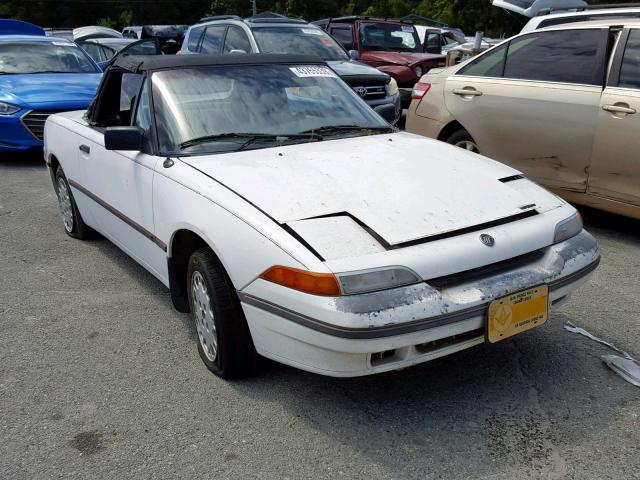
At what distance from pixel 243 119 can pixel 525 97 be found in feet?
9.04

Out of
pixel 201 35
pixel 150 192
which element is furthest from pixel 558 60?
pixel 201 35

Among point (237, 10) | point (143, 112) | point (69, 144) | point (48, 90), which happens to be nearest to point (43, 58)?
point (48, 90)

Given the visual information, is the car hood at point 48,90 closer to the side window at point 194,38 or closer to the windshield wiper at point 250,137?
the side window at point 194,38

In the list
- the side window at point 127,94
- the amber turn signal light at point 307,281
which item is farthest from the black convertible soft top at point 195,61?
the amber turn signal light at point 307,281

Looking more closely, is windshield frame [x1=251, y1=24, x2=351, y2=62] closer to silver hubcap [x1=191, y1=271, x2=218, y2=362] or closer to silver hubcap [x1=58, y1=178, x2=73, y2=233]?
silver hubcap [x1=58, y1=178, x2=73, y2=233]

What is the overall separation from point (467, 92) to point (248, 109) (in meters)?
2.83

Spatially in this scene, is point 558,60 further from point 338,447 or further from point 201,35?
point 201,35

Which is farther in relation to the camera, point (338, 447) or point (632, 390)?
point (632, 390)

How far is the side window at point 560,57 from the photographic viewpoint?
5.26m

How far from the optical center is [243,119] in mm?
3830

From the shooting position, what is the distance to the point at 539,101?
5.49m

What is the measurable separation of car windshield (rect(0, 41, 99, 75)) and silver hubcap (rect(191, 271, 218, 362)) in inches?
273

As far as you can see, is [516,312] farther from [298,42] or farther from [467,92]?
[298,42]

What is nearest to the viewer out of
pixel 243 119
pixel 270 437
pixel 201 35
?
pixel 270 437
